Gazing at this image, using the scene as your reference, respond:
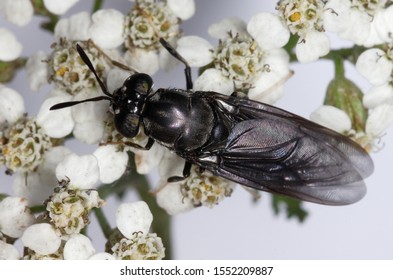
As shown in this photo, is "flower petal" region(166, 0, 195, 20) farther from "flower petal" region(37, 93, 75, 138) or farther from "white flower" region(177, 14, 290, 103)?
"flower petal" region(37, 93, 75, 138)

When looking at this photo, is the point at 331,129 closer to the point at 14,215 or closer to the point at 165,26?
the point at 165,26

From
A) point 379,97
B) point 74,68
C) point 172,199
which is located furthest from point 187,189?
point 379,97

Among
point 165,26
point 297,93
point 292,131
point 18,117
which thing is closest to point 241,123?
point 292,131

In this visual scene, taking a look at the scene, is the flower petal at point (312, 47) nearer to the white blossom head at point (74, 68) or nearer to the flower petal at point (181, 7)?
the flower petal at point (181, 7)

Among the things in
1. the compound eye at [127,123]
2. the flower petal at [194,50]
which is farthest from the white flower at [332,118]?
the compound eye at [127,123]

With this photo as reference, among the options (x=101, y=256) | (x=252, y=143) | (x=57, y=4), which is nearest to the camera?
(x=101, y=256)

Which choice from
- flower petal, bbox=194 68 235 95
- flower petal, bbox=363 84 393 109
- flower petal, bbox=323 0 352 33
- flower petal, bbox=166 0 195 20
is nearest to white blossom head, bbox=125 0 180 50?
flower petal, bbox=166 0 195 20

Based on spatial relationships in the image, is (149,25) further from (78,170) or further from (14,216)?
(14,216)
